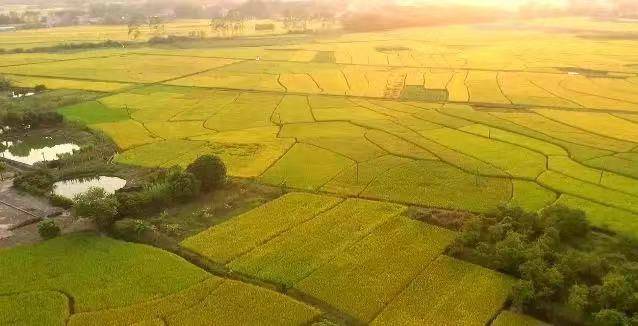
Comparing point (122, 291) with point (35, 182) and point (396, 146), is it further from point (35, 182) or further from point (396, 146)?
point (396, 146)

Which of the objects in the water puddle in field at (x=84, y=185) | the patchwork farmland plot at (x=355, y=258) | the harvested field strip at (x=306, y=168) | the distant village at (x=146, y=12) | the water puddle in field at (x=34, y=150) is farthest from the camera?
the distant village at (x=146, y=12)

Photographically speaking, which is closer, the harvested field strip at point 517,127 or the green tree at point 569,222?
the green tree at point 569,222

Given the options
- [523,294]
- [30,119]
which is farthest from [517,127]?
[30,119]

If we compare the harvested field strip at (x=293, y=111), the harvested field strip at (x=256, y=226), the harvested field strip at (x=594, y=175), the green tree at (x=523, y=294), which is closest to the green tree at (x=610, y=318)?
the green tree at (x=523, y=294)

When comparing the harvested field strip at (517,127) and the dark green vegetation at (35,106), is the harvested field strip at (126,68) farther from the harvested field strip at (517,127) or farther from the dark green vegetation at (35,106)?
the harvested field strip at (517,127)

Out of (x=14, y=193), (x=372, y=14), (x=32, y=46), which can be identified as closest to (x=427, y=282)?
(x=14, y=193)
